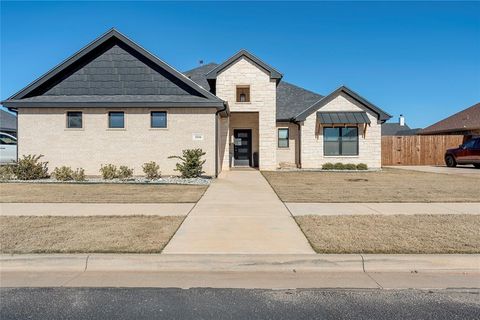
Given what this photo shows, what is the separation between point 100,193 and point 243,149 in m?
13.4

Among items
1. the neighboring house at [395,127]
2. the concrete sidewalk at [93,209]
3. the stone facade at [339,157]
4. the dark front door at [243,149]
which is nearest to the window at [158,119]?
the dark front door at [243,149]

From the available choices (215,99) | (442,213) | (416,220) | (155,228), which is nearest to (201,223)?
(155,228)

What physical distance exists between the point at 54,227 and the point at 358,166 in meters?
18.6

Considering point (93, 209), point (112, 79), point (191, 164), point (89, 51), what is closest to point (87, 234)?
point (93, 209)

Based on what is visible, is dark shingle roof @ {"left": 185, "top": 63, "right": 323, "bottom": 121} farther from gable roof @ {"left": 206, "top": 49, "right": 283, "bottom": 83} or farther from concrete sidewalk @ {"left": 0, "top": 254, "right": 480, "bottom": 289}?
concrete sidewalk @ {"left": 0, "top": 254, "right": 480, "bottom": 289}

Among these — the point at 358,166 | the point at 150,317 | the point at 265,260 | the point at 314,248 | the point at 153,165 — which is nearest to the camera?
the point at 150,317

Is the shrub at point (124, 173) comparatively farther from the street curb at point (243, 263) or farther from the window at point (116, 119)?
the street curb at point (243, 263)

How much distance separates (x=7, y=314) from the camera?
3666mm

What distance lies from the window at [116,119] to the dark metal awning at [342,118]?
38.1ft

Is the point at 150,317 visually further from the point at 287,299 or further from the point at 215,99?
the point at 215,99

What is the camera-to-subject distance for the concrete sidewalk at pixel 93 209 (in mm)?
8031

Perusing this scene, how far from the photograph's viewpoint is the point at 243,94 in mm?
21797

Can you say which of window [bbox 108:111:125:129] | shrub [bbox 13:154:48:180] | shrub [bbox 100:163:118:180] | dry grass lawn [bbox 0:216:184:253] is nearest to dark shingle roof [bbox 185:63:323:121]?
window [bbox 108:111:125:129]

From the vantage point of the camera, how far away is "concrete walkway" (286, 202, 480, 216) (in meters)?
8.18
